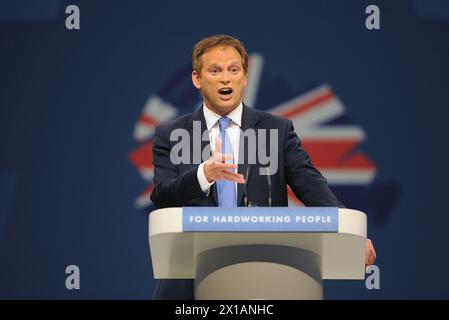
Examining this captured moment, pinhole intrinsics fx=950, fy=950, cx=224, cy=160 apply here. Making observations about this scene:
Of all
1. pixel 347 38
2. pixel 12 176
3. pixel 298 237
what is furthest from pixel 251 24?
pixel 298 237

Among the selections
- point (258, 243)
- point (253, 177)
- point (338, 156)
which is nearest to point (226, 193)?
point (253, 177)

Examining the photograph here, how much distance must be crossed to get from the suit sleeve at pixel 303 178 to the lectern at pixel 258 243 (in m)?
0.42

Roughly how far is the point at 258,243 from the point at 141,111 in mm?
2414

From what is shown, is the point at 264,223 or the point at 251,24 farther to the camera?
the point at 251,24

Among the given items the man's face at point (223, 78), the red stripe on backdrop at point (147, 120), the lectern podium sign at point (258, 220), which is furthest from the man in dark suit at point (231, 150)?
the red stripe on backdrop at point (147, 120)

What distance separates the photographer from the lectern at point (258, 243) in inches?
90.5

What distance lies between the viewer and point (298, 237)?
239 centimetres

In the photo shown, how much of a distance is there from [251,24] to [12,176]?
4.66 ft

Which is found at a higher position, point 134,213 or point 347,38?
point 347,38

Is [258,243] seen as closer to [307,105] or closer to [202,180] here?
[202,180]

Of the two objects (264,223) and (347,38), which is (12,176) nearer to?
(347,38)

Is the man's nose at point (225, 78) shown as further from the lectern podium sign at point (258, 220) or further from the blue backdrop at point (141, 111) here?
the blue backdrop at point (141, 111)

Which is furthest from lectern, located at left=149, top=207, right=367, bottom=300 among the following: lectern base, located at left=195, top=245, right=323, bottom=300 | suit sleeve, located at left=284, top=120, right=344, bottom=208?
suit sleeve, located at left=284, top=120, right=344, bottom=208

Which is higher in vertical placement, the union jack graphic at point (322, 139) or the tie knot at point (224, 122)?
the union jack graphic at point (322, 139)
